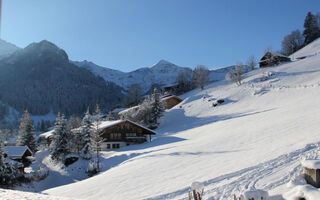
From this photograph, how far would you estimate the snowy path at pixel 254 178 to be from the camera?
9.54m

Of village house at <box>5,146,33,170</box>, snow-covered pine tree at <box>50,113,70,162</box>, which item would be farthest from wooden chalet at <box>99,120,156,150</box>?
village house at <box>5,146,33,170</box>

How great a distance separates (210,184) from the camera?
10883 millimetres

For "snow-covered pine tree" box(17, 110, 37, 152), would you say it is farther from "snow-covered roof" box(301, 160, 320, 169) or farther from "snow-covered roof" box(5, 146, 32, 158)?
"snow-covered roof" box(301, 160, 320, 169)

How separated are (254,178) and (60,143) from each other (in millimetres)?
31157

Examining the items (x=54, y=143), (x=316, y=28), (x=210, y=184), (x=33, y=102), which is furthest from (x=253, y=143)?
(x=33, y=102)

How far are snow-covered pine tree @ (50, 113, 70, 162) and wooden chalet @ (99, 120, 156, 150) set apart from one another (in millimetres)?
6533

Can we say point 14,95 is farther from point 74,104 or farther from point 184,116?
point 184,116

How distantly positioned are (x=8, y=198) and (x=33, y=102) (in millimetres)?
186704

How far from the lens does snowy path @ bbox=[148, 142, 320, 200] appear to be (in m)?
9.54

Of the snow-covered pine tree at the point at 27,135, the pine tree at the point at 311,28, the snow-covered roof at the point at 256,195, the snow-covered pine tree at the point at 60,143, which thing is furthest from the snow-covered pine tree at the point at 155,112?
the pine tree at the point at 311,28

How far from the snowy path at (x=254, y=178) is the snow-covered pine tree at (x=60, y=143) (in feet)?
90.2

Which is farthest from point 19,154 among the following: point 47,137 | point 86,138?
point 47,137

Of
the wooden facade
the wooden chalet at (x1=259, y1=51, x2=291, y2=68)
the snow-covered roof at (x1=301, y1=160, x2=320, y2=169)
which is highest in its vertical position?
the wooden chalet at (x1=259, y1=51, x2=291, y2=68)

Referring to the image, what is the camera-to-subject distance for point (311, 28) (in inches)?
3499
